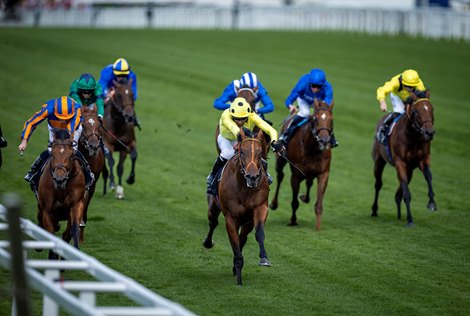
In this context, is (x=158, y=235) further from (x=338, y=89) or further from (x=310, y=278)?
(x=338, y=89)

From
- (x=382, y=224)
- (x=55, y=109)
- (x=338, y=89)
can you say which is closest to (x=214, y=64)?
(x=338, y=89)

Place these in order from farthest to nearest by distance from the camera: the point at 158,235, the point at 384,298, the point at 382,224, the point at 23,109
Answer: the point at 23,109, the point at 382,224, the point at 158,235, the point at 384,298

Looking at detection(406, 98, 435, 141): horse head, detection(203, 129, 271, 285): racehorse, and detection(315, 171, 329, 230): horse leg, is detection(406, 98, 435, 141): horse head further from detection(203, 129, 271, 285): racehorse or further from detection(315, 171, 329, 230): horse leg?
detection(203, 129, 271, 285): racehorse

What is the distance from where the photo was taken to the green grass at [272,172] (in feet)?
38.8

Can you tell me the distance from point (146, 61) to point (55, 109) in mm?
23719

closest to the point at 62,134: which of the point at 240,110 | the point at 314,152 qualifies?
the point at 240,110

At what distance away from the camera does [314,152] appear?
630 inches

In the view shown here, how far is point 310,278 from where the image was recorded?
1245 cm

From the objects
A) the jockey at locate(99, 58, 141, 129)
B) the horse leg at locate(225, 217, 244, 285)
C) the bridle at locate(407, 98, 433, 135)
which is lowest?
the horse leg at locate(225, 217, 244, 285)

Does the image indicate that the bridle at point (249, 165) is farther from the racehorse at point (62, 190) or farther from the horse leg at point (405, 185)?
the horse leg at point (405, 185)

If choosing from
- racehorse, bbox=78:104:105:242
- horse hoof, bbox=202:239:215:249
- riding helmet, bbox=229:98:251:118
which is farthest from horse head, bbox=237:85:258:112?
riding helmet, bbox=229:98:251:118

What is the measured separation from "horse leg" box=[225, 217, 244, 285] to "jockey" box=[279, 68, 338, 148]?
14.7 ft

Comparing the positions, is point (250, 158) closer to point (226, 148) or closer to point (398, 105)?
point (226, 148)

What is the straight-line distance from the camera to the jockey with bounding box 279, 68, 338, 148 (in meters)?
16.2
